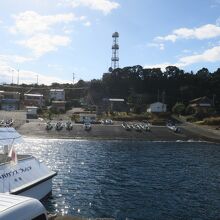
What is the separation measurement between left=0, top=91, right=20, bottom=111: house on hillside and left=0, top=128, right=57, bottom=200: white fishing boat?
4595 inches

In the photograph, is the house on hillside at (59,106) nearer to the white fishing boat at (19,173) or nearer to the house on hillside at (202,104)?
the house on hillside at (202,104)

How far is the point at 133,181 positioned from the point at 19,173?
15802 mm

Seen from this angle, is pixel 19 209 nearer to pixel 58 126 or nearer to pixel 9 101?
pixel 58 126

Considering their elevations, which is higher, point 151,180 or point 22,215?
point 22,215

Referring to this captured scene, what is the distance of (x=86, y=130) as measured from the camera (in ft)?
293

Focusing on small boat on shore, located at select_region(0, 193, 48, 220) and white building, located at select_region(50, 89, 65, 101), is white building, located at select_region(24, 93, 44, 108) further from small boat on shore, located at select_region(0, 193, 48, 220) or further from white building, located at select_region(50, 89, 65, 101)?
small boat on shore, located at select_region(0, 193, 48, 220)

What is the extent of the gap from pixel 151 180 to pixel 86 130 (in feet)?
168

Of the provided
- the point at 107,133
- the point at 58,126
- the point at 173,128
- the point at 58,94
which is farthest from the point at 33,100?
the point at 173,128

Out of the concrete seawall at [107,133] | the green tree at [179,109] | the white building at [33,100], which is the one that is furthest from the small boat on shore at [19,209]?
the white building at [33,100]

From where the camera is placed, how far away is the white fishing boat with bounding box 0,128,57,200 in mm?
23059

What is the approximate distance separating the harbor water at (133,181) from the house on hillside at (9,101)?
252 ft

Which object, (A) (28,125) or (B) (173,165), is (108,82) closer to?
(A) (28,125)

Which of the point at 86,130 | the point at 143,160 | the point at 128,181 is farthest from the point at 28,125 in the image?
the point at 128,181

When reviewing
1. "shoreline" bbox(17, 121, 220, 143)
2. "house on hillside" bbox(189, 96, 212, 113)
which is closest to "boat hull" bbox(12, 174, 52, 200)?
"shoreline" bbox(17, 121, 220, 143)
